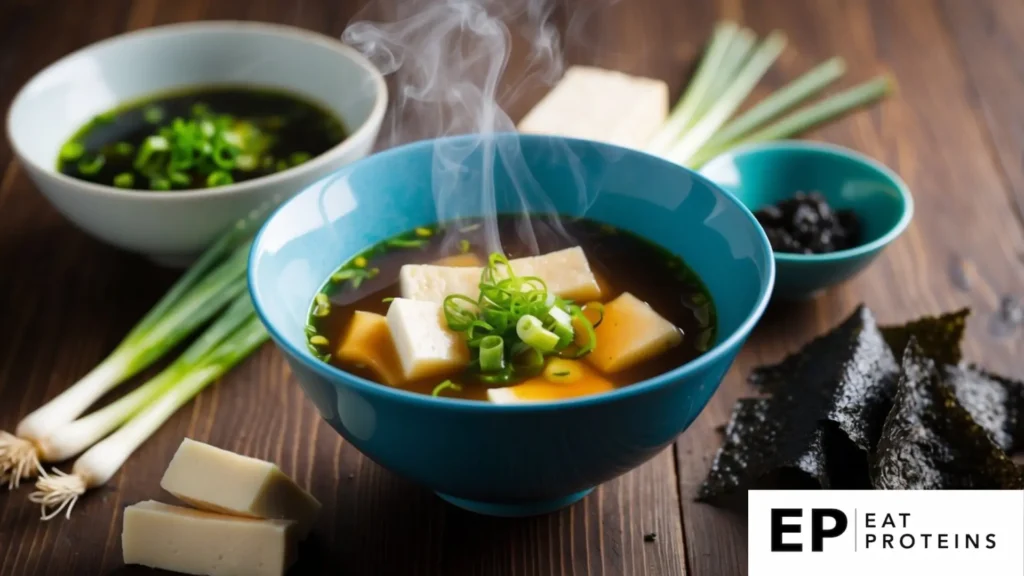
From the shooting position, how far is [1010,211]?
263cm

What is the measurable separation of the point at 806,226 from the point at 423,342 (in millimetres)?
1028

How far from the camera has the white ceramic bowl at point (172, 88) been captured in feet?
7.19

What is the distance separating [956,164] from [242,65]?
1.91m

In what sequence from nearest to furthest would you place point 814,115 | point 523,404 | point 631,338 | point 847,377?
point 523,404
point 631,338
point 847,377
point 814,115

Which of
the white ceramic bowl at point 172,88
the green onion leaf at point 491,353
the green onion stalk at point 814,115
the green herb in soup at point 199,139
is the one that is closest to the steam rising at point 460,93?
the white ceramic bowl at point 172,88

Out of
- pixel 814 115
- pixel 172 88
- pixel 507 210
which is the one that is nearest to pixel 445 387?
pixel 507 210

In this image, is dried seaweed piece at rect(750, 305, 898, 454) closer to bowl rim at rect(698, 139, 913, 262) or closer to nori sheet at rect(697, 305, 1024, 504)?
nori sheet at rect(697, 305, 1024, 504)

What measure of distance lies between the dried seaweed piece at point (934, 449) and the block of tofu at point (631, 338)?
388 millimetres

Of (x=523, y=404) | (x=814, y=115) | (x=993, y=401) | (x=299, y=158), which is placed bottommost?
(x=993, y=401)

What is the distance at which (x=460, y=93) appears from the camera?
2258 mm

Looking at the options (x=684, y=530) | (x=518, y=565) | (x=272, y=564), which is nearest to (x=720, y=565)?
(x=684, y=530)

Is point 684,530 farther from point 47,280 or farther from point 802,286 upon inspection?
point 47,280

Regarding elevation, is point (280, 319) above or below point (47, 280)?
above

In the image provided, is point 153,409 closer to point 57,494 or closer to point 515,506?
point 57,494
